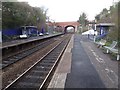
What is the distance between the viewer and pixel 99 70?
42.3 ft

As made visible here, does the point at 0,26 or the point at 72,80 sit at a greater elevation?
the point at 0,26

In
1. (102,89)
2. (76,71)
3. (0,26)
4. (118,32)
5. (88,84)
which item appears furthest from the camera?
(0,26)

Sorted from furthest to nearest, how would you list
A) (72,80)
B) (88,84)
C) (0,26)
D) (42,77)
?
(0,26), (42,77), (72,80), (88,84)

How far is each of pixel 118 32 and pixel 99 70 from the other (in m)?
11.0

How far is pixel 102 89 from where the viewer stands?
894 centimetres

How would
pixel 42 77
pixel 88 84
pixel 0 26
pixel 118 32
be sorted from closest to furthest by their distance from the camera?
pixel 88 84 → pixel 42 77 → pixel 118 32 → pixel 0 26

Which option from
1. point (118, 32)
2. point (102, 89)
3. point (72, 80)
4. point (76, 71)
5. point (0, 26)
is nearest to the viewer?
point (102, 89)

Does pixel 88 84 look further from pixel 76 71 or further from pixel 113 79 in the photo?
pixel 76 71

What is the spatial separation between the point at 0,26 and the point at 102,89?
128 feet

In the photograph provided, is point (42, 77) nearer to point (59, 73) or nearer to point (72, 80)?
point (59, 73)

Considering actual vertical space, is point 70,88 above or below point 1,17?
below

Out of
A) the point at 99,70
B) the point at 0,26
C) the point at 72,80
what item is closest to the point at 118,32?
the point at 99,70

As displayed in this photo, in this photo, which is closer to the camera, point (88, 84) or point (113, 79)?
point (88, 84)

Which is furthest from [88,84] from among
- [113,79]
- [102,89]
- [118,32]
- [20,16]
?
[20,16]
